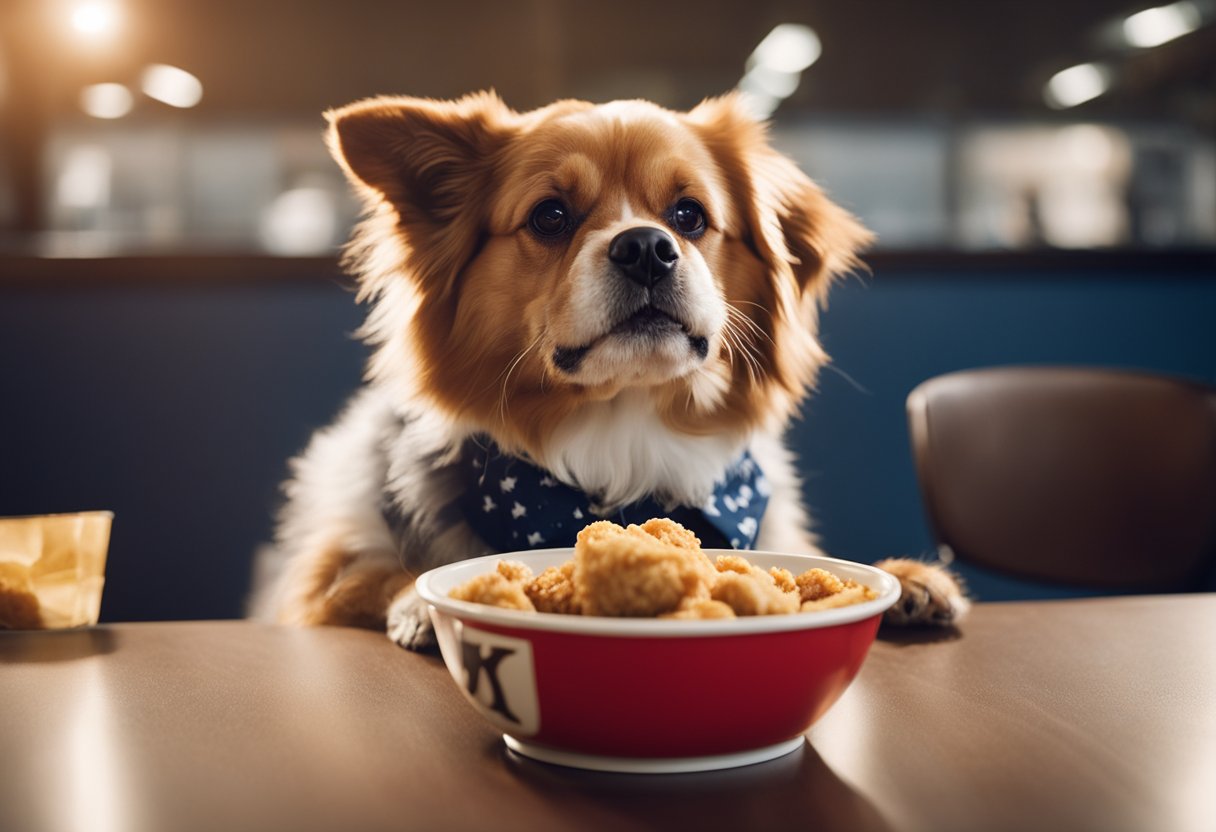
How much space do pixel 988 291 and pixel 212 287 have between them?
2.04 meters

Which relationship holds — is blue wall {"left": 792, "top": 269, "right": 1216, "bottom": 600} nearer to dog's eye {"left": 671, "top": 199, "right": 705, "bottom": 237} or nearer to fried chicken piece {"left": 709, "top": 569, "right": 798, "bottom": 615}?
dog's eye {"left": 671, "top": 199, "right": 705, "bottom": 237}

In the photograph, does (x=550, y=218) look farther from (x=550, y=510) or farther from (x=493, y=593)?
(x=493, y=593)

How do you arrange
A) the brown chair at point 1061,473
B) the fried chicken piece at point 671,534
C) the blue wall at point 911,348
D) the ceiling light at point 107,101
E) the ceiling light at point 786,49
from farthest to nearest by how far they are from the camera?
the ceiling light at point 786,49 → the ceiling light at point 107,101 → the blue wall at point 911,348 → the brown chair at point 1061,473 → the fried chicken piece at point 671,534

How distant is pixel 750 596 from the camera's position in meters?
0.67

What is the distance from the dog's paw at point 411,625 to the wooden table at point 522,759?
0.04m

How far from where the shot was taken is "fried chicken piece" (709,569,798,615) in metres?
0.67

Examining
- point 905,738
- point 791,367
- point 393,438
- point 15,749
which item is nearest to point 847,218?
point 791,367

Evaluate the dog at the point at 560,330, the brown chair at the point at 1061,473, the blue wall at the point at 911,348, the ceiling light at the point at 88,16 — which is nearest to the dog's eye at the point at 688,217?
the dog at the point at 560,330

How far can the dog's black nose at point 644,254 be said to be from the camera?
54.5 inches

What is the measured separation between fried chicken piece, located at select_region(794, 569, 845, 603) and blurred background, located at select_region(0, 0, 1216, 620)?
1.18m

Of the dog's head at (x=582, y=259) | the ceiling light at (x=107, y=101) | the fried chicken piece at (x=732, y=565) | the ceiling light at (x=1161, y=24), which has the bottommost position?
the fried chicken piece at (x=732, y=565)

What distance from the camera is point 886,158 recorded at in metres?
9.09

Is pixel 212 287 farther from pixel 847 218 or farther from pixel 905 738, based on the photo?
pixel 905 738

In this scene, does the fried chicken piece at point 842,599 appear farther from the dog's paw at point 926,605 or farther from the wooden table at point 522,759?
the dog's paw at point 926,605
